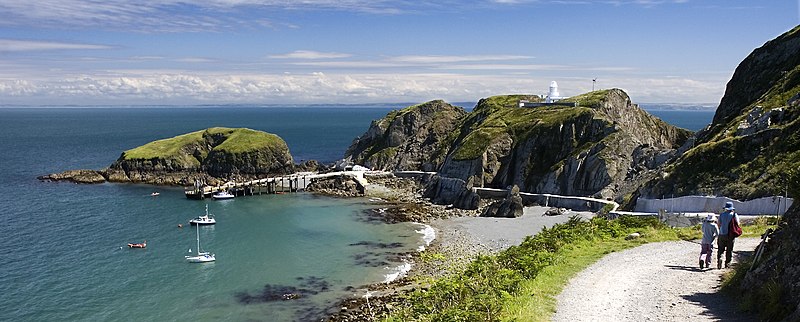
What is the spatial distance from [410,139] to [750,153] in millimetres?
78195

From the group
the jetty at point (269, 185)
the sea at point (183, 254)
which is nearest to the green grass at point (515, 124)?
the sea at point (183, 254)

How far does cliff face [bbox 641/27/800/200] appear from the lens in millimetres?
40688

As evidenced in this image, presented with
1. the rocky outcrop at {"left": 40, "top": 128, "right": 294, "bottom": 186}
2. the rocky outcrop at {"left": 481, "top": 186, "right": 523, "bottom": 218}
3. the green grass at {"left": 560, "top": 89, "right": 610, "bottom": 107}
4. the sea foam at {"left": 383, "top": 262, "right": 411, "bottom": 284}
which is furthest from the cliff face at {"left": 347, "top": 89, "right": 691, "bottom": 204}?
the sea foam at {"left": 383, "top": 262, "right": 411, "bottom": 284}

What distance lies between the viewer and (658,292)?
17.4 metres

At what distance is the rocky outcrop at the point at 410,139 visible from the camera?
110 metres

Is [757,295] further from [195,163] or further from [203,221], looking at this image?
[195,163]

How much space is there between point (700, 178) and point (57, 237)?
6272 cm

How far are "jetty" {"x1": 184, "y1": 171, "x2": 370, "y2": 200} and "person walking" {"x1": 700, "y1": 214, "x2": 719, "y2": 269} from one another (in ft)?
252

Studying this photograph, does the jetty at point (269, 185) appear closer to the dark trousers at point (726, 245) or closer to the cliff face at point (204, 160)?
the cliff face at point (204, 160)

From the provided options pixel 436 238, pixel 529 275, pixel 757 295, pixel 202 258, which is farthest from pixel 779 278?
pixel 202 258

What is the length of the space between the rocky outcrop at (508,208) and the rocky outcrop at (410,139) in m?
32.8

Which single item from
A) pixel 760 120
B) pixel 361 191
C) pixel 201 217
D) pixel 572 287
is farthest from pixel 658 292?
pixel 361 191

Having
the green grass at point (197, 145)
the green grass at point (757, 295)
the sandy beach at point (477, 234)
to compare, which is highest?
the green grass at point (757, 295)

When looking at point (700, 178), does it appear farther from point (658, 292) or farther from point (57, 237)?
point (57, 237)
